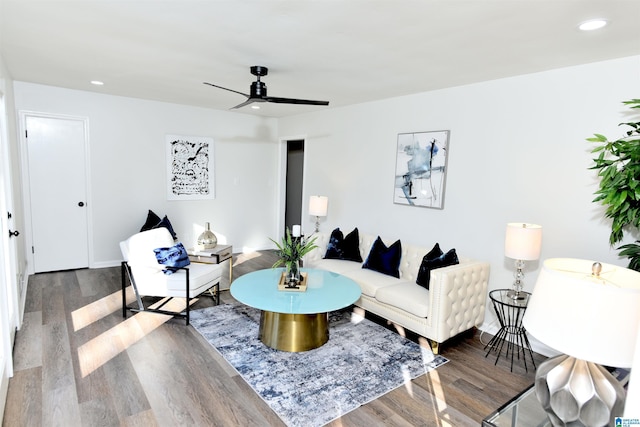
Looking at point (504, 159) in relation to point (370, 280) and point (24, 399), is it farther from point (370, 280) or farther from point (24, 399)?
point (24, 399)

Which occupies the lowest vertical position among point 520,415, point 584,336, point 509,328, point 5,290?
point 509,328

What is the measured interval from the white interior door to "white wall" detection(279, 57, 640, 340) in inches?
152

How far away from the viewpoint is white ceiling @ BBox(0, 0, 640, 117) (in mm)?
2076

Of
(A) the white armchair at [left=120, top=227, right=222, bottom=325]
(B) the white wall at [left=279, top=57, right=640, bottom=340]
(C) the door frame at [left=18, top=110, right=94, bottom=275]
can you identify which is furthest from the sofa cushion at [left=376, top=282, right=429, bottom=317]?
(C) the door frame at [left=18, top=110, right=94, bottom=275]

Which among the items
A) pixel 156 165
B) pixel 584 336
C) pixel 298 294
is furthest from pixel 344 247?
pixel 584 336

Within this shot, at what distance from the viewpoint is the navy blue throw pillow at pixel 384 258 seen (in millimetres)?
3977

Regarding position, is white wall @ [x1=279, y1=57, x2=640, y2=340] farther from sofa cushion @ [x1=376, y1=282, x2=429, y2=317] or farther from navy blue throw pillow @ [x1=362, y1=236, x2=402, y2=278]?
sofa cushion @ [x1=376, y1=282, x2=429, y2=317]

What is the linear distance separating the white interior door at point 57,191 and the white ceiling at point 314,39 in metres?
0.98

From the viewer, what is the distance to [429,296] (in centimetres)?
320

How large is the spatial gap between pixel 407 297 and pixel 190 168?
13.6ft

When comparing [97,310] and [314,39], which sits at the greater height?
[314,39]

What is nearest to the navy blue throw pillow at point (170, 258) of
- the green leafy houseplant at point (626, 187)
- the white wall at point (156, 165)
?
the white wall at point (156, 165)

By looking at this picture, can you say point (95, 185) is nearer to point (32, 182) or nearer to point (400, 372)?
point (32, 182)

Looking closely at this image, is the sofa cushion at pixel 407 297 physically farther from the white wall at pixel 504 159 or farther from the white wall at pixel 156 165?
the white wall at pixel 156 165
